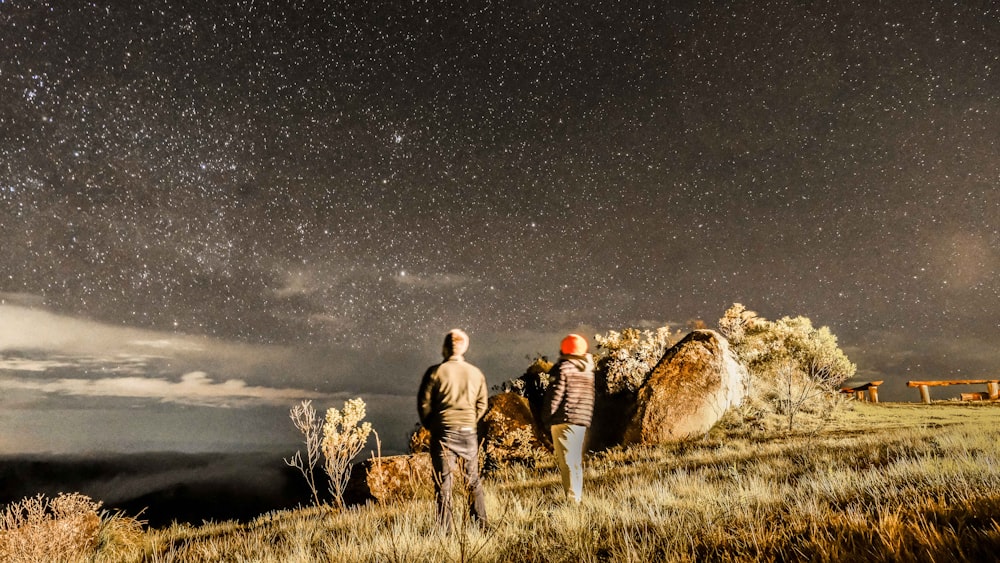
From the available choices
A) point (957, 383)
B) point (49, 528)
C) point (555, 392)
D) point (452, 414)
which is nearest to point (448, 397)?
point (452, 414)

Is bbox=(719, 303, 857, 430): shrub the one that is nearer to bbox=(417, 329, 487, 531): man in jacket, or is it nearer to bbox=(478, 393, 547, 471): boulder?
bbox=(478, 393, 547, 471): boulder

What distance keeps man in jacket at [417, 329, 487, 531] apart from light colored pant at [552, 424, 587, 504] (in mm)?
1236

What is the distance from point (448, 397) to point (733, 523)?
251 cm

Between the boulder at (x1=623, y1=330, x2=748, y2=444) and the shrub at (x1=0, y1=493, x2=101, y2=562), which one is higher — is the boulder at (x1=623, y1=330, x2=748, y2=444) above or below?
above

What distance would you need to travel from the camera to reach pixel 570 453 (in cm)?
556

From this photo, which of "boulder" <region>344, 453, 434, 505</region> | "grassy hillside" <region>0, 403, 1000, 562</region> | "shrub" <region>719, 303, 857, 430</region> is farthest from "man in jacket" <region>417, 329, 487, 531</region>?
"shrub" <region>719, 303, 857, 430</region>

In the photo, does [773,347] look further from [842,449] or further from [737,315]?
[842,449]

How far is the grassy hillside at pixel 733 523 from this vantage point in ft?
8.75

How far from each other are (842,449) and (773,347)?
1187 cm

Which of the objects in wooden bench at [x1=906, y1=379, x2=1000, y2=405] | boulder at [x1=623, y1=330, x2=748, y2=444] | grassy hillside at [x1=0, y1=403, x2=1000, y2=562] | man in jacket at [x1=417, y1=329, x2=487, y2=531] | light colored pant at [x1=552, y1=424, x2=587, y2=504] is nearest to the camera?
grassy hillside at [x1=0, y1=403, x2=1000, y2=562]

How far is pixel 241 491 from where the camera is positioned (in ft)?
265

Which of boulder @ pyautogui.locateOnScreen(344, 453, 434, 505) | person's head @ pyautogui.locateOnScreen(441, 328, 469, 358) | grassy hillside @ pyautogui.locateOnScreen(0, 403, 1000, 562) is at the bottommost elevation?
boulder @ pyautogui.locateOnScreen(344, 453, 434, 505)

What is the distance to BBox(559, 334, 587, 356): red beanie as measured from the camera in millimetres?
5711

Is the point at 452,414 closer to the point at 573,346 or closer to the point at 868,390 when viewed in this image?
the point at 573,346
